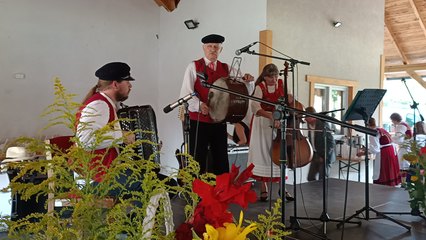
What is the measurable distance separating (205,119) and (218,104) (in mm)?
179

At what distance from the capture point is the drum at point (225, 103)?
3055 millimetres

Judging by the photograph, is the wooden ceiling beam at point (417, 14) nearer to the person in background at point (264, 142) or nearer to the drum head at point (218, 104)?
the person in background at point (264, 142)

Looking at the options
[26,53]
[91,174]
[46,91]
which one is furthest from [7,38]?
[91,174]

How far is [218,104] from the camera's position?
312 centimetres

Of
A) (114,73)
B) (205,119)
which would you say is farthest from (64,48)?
(114,73)

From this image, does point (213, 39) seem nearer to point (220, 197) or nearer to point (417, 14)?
point (220, 197)

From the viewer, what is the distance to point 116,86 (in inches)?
87.7

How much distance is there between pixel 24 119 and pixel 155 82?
2.33 metres

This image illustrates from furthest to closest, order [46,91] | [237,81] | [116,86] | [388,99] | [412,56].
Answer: [388,99] → [412,56] → [46,91] → [237,81] → [116,86]

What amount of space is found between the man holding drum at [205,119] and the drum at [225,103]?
68mm

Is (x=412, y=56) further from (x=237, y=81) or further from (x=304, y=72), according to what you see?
(x=237, y=81)

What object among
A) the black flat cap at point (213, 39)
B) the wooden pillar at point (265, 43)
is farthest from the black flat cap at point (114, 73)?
the wooden pillar at point (265, 43)

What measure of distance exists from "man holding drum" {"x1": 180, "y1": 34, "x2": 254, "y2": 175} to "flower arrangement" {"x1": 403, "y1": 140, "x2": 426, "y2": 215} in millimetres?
1470

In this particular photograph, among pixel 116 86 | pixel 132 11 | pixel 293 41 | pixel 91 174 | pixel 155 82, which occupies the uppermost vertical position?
pixel 132 11
